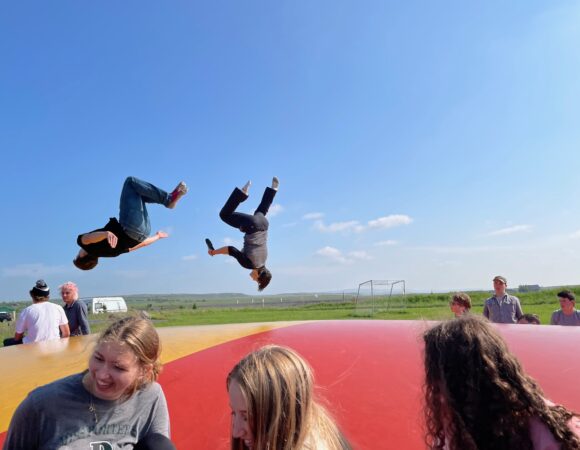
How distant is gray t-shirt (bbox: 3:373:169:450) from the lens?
173 cm

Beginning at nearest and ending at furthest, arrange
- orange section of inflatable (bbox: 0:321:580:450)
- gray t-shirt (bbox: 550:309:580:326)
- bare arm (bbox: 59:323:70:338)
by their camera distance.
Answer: orange section of inflatable (bbox: 0:321:580:450) < bare arm (bbox: 59:323:70:338) < gray t-shirt (bbox: 550:309:580:326)

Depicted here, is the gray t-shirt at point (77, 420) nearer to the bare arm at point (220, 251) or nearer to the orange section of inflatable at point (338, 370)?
the orange section of inflatable at point (338, 370)

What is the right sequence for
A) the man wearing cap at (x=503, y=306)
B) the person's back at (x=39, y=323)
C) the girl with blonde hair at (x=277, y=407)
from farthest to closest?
1. the man wearing cap at (x=503, y=306)
2. the person's back at (x=39, y=323)
3. the girl with blonde hair at (x=277, y=407)

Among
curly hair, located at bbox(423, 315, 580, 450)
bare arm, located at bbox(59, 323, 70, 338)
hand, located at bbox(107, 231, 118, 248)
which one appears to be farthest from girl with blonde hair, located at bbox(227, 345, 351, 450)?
bare arm, located at bbox(59, 323, 70, 338)

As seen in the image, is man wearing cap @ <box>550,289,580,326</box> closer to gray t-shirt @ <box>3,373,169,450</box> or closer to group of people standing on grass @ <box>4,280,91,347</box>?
gray t-shirt @ <box>3,373,169,450</box>

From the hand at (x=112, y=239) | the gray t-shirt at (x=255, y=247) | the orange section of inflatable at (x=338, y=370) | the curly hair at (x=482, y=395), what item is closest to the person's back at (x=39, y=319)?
the orange section of inflatable at (x=338, y=370)

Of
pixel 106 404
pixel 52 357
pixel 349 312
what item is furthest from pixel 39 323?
pixel 349 312

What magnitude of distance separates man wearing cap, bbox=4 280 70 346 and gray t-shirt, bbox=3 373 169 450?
10.9ft

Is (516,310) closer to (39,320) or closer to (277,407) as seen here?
(277,407)

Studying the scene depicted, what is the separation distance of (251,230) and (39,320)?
2.50 metres

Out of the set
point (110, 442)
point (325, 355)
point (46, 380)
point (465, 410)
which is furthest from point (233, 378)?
point (46, 380)

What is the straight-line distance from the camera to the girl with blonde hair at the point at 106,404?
1740 millimetres

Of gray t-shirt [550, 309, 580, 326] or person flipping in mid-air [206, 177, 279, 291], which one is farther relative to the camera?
gray t-shirt [550, 309, 580, 326]

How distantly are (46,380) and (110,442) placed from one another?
1429mm
